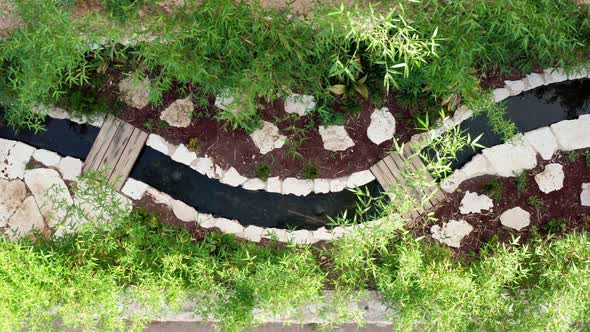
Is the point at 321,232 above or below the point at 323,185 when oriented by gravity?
below

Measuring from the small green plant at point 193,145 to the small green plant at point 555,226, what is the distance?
3234mm

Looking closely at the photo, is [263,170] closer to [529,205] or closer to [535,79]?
[529,205]

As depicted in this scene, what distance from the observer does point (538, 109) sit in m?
4.22

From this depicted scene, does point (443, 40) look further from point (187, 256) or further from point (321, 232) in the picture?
point (187, 256)

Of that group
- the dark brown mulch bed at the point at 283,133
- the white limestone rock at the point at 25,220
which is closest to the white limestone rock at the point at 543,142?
the dark brown mulch bed at the point at 283,133

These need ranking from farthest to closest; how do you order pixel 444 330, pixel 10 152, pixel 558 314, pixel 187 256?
1. pixel 10 152
2. pixel 187 256
3. pixel 444 330
4. pixel 558 314

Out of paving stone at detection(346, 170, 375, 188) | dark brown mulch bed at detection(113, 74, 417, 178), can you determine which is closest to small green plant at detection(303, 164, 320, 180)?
dark brown mulch bed at detection(113, 74, 417, 178)

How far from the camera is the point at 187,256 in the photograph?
3828mm

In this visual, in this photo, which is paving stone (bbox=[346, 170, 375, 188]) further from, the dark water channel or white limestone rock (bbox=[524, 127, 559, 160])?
white limestone rock (bbox=[524, 127, 559, 160])

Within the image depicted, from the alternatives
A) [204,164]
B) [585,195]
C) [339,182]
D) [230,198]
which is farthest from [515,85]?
[204,164]

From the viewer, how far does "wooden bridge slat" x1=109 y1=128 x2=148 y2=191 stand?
4.06 meters

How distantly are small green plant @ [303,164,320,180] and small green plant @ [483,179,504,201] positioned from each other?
1.53m

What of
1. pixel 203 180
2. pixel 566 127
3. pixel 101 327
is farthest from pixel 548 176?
pixel 101 327

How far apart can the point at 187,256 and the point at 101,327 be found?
875 millimetres
